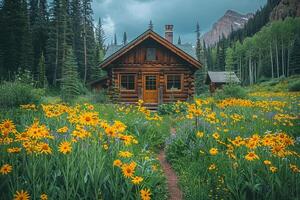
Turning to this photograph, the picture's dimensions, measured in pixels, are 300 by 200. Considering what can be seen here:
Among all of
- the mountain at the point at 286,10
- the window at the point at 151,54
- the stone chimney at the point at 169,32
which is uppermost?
the mountain at the point at 286,10

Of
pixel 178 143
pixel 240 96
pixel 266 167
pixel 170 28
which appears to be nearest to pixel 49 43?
pixel 170 28

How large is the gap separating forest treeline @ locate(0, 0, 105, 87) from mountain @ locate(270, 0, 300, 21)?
8525 centimetres

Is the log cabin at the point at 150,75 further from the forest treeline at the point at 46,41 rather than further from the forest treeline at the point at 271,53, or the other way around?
the forest treeline at the point at 271,53

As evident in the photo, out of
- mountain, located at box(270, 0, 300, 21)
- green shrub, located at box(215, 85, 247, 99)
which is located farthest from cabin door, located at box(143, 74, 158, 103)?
mountain, located at box(270, 0, 300, 21)

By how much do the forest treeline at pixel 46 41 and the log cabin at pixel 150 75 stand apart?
29.9 ft

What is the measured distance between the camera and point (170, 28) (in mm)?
24469

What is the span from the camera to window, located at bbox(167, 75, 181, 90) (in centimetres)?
2113

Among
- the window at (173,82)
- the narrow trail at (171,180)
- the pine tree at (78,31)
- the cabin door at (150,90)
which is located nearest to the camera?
the narrow trail at (171,180)

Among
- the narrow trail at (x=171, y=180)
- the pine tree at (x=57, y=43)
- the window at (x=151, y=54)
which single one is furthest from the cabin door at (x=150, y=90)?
the pine tree at (x=57, y=43)

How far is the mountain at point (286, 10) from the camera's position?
108 metres

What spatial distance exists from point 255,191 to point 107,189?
6.89 ft

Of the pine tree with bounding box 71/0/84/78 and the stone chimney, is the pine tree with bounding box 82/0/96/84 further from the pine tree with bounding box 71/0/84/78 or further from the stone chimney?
the stone chimney

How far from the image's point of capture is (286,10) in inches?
4390

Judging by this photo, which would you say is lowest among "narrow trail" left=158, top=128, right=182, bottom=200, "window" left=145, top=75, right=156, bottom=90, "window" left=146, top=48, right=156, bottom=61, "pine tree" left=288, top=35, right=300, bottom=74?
"narrow trail" left=158, top=128, right=182, bottom=200
